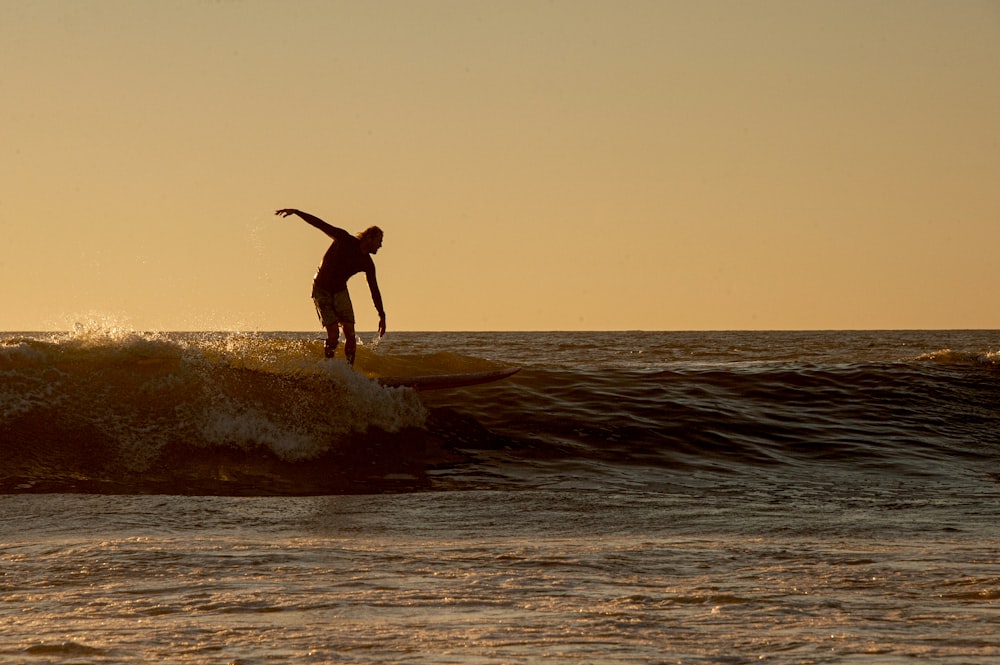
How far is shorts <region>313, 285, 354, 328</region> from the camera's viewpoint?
12438 mm

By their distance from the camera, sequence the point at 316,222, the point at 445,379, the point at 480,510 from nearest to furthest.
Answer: the point at 480,510 < the point at 316,222 < the point at 445,379

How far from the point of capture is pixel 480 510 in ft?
27.8

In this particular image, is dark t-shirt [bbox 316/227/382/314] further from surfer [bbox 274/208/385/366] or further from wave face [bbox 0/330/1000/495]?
wave face [bbox 0/330/1000/495]

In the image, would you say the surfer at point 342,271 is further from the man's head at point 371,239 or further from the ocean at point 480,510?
the ocean at point 480,510

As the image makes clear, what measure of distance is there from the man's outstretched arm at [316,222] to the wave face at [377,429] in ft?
5.48

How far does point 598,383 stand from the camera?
16688mm

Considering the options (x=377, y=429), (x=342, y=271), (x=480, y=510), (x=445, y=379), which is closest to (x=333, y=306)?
(x=342, y=271)

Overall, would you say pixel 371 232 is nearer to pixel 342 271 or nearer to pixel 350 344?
pixel 342 271

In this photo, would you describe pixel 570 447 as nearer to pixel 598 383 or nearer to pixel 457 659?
pixel 598 383

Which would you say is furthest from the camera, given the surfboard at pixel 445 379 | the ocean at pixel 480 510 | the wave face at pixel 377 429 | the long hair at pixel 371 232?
the surfboard at pixel 445 379

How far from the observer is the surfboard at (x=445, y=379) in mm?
13477

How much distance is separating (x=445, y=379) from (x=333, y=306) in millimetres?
2219

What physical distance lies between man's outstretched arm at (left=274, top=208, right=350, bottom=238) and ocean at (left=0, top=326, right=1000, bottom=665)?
168 cm

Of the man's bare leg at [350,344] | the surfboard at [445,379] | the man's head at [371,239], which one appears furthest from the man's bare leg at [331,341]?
the man's head at [371,239]
